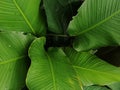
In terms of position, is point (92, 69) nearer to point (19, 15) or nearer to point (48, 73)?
point (48, 73)

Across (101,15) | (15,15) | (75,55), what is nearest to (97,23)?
(101,15)

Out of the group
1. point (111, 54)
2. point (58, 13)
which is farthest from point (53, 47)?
point (111, 54)

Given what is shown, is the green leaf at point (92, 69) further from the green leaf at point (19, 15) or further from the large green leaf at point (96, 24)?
the green leaf at point (19, 15)

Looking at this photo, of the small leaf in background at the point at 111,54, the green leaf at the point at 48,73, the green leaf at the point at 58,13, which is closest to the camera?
the green leaf at the point at 48,73

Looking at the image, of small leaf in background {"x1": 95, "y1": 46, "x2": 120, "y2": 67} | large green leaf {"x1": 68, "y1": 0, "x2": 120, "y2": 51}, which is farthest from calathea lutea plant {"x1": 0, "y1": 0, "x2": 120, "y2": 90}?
small leaf in background {"x1": 95, "y1": 46, "x2": 120, "y2": 67}

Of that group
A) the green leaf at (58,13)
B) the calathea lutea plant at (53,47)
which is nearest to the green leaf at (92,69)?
the calathea lutea plant at (53,47)

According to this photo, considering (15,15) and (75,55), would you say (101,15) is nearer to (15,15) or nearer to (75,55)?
(75,55)
